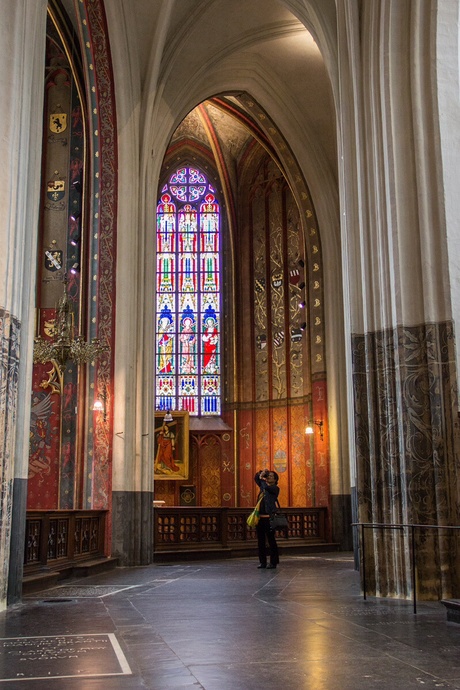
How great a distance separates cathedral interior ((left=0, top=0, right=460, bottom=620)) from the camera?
841 cm

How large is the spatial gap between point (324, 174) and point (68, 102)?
6763mm

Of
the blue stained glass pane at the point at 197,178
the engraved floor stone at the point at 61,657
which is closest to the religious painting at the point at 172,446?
the blue stained glass pane at the point at 197,178

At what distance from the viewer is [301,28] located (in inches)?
683

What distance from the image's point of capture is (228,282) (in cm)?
2503

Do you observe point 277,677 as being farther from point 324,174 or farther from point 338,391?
point 324,174

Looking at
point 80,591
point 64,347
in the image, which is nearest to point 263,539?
point 80,591

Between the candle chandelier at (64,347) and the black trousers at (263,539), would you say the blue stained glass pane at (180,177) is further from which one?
the black trousers at (263,539)

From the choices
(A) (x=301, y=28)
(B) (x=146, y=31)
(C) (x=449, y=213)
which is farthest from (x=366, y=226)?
(A) (x=301, y=28)

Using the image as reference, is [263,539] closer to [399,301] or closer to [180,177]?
[399,301]

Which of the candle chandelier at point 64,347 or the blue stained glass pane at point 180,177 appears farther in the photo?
the blue stained glass pane at point 180,177

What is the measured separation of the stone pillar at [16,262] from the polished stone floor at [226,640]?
2.87 ft

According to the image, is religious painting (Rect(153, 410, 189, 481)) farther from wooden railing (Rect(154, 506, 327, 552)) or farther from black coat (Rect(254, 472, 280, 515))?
black coat (Rect(254, 472, 280, 515))

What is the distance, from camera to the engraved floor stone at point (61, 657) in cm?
443

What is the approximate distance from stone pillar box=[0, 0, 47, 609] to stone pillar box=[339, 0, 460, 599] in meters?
3.68
